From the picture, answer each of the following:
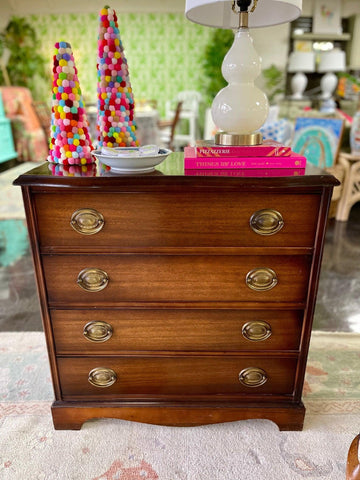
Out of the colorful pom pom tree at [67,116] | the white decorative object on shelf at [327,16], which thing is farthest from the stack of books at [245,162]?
the white decorative object on shelf at [327,16]

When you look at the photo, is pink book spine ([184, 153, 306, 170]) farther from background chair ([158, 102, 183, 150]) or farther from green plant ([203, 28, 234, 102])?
green plant ([203, 28, 234, 102])

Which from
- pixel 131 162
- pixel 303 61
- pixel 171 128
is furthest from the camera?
pixel 303 61

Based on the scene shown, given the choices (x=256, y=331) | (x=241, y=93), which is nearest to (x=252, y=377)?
(x=256, y=331)

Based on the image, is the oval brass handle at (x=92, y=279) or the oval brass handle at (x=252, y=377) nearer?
the oval brass handle at (x=92, y=279)

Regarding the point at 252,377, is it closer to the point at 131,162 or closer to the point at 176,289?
the point at 176,289

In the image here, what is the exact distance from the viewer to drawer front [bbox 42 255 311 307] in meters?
1.10

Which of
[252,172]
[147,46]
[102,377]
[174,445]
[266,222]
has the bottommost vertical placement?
[174,445]

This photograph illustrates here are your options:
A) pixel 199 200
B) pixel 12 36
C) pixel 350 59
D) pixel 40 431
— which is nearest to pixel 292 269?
pixel 199 200

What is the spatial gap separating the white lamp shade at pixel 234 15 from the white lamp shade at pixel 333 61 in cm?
577

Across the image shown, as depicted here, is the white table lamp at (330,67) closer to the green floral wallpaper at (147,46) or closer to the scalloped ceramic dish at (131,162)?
the green floral wallpaper at (147,46)

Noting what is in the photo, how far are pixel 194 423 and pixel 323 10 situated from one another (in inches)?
290

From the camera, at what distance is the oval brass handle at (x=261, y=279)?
110cm

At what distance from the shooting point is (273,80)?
6.80m

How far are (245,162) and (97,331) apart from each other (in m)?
0.69
